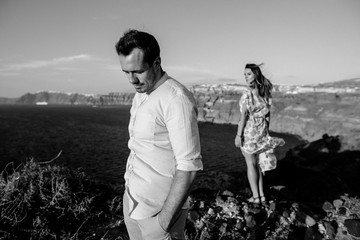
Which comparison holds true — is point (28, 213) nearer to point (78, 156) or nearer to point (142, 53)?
point (142, 53)

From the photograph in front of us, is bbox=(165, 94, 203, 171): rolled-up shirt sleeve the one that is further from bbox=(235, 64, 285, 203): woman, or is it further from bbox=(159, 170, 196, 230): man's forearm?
bbox=(235, 64, 285, 203): woman

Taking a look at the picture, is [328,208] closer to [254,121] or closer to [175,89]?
[254,121]

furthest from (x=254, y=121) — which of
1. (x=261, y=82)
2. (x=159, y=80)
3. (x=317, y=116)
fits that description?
(x=317, y=116)

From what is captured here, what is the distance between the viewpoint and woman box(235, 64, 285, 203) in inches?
202

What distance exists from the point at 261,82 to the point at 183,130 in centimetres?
408

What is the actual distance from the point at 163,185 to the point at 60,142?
145 ft

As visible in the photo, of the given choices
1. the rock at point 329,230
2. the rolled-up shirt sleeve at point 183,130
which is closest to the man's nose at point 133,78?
the rolled-up shirt sleeve at point 183,130

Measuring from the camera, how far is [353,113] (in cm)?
5322

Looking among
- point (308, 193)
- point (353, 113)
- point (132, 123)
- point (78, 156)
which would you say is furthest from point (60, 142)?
point (353, 113)

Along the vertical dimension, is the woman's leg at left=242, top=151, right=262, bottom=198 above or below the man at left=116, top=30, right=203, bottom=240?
below

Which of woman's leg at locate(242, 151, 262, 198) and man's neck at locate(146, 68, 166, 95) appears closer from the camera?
man's neck at locate(146, 68, 166, 95)

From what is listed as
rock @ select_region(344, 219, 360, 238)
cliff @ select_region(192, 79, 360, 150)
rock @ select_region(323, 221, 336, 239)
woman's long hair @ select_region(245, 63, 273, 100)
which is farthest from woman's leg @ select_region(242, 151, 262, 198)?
cliff @ select_region(192, 79, 360, 150)

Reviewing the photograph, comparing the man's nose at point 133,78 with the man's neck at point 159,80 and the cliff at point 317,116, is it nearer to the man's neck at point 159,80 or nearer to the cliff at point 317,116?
the man's neck at point 159,80

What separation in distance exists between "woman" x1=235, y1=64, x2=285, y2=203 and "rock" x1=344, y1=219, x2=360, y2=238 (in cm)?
190
